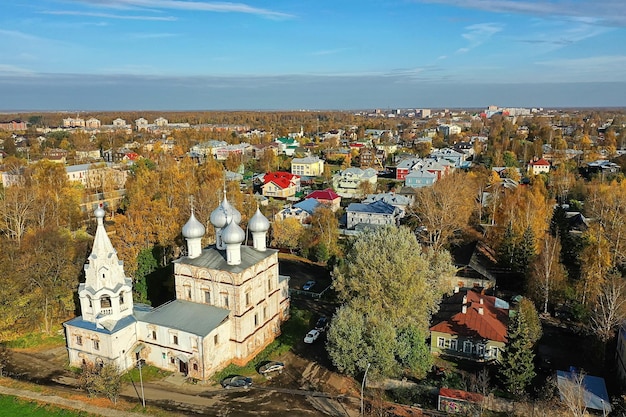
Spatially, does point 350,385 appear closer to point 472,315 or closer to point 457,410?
point 457,410

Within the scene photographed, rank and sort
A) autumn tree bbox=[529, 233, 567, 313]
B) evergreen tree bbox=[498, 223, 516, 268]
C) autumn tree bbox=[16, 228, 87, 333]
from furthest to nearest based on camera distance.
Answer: evergreen tree bbox=[498, 223, 516, 268] < autumn tree bbox=[529, 233, 567, 313] < autumn tree bbox=[16, 228, 87, 333]

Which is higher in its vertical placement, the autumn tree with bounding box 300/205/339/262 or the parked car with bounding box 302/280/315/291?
the autumn tree with bounding box 300/205/339/262

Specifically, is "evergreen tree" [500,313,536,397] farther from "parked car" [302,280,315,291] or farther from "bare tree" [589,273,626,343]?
"parked car" [302,280,315,291]

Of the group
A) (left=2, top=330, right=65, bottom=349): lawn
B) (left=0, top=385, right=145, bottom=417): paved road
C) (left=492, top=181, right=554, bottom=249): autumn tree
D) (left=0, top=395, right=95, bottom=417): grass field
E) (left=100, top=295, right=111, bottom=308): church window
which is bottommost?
(left=2, top=330, right=65, bottom=349): lawn

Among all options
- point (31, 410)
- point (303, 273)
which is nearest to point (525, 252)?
point (303, 273)

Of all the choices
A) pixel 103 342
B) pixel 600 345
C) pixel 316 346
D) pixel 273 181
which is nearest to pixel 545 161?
pixel 273 181

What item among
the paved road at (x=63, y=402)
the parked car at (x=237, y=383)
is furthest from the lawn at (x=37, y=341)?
the parked car at (x=237, y=383)

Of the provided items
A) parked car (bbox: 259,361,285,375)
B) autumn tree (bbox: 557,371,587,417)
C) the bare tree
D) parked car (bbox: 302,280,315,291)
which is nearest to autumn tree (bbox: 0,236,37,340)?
parked car (bbox: 259,361,285,375)
